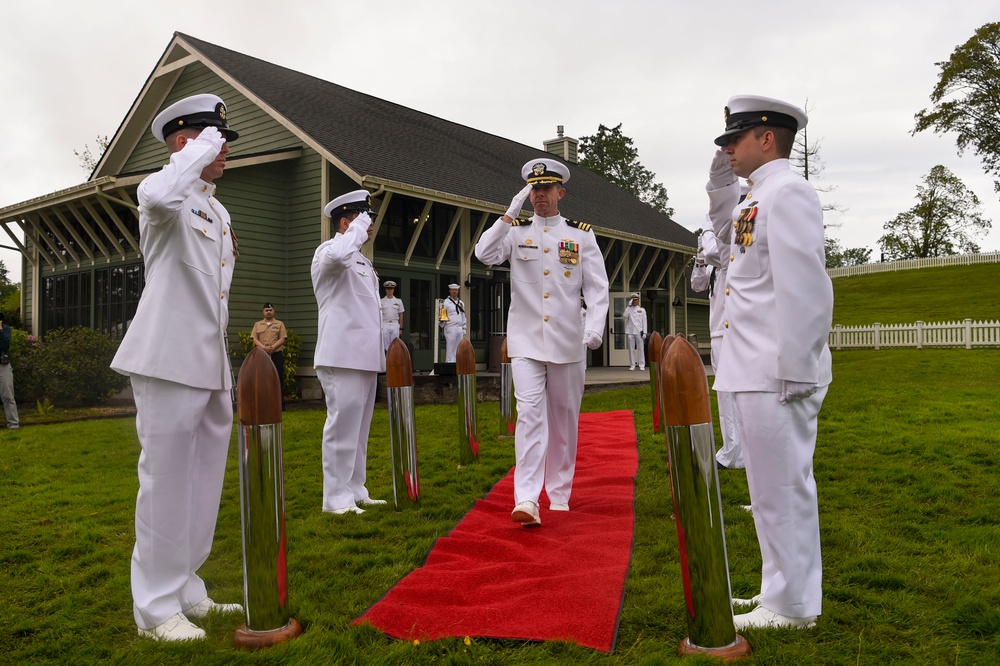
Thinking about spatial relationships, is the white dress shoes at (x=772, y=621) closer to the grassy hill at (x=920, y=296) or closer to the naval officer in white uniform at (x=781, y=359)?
the naval officer in white uniform at (x=781, y=359)

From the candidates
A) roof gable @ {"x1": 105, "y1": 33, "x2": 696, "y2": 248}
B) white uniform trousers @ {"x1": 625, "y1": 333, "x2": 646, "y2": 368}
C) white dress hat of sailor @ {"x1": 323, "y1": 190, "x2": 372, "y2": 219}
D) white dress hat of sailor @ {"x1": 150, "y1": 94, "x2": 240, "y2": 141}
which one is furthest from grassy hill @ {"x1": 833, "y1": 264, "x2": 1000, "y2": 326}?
white dress hat of sailor @ {"x1": 150, "y1": 94, "x2": 240, "y2": 141}

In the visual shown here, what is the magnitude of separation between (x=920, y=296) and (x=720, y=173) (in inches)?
1772

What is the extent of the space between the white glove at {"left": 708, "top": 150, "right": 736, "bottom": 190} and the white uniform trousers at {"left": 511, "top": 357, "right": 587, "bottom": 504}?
1916mm

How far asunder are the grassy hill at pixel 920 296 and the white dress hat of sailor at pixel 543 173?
99.5 feet

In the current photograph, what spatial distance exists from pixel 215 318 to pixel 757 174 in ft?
8.19

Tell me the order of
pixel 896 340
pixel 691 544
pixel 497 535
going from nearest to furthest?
pixel 691 544 → pixel 497 535 → pixel 896 340

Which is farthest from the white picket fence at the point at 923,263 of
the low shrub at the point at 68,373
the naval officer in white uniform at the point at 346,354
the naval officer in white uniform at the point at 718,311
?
the naval officer in white uniform at the point at 346,354

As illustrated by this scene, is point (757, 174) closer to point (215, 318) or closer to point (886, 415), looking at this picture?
point (215, 318)

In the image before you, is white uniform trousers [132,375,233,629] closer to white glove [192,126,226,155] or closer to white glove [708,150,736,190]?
white glove [192,126,226,155]

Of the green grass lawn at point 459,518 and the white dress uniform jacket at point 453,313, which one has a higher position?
the white dress uniform jacket at point 453,313

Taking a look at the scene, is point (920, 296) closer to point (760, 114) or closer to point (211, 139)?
point (760, 114)

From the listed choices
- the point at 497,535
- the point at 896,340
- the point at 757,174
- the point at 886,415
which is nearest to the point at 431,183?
the point at 886,415

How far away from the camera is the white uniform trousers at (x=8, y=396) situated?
1059 centimetres

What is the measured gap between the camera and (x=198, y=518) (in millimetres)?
3420
